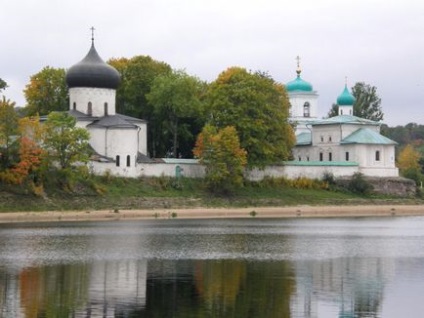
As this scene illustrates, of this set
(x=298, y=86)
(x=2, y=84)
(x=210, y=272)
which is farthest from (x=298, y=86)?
(x=210, y=272)

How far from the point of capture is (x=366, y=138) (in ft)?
239

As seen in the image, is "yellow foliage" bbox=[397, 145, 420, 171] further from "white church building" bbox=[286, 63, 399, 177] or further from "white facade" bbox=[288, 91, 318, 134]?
"white church building" bbox=[286, 63, 399, 177]

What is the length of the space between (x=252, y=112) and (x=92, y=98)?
978cm

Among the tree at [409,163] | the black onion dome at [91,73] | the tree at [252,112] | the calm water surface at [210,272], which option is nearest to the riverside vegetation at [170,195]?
the tree at [252,112]

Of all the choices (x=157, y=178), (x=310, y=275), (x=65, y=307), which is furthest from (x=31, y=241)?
(x=157, y=178)

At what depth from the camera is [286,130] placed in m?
66.0

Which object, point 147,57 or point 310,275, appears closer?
point 310,275

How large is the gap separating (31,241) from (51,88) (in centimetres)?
3190

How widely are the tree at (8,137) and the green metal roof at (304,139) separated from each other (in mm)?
27218

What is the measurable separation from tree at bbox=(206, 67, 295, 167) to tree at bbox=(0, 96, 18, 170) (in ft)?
45.9

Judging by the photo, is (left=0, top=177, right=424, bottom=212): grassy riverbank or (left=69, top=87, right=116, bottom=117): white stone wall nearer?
(left=0, top=177, right=424, bottom=212): grassy riverbank

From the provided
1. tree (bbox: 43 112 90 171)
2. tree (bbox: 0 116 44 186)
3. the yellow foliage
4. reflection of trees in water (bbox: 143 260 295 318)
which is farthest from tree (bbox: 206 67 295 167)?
reflection of trees in water (bbox: 143 260 295 318)

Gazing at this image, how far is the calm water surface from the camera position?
879 inches

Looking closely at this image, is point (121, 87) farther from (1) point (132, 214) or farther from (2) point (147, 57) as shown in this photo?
(1) point (132, 214)
